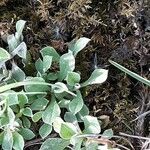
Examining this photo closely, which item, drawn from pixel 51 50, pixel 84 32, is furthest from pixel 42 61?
pixel 84 32

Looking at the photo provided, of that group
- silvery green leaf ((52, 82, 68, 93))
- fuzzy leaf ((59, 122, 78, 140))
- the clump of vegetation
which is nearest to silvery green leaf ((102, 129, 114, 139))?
the clump of vegetation

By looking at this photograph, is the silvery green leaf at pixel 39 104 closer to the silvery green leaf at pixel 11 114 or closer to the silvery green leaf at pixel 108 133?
the silvery green leaf at pixel 11 114

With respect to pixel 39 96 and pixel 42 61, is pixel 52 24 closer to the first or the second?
pixel 42 61

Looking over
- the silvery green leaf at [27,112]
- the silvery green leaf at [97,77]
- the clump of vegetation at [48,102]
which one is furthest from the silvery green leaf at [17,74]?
the silvery green leaf at [97,77]

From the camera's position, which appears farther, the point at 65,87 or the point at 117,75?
the point at 117,75

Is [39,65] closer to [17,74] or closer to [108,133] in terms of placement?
[17,74]

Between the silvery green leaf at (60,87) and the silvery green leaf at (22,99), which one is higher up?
the silvery green leaf at (60,87)
